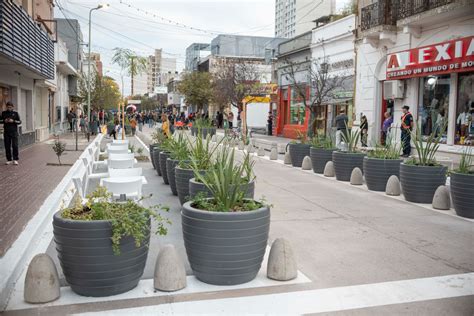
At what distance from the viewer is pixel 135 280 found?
4586mm

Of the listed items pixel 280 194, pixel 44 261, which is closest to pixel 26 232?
pixel 44 261

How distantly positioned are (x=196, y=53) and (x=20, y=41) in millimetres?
68370

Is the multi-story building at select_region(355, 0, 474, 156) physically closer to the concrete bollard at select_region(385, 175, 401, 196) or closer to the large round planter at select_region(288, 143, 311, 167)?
the large round planter at select_region(288, 143, 311, 167)

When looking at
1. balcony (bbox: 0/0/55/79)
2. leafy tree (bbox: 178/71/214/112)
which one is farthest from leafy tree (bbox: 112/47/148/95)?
balcony (bbox: 0/0/55/79)

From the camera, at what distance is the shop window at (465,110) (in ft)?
53.9

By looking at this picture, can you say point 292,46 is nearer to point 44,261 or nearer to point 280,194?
point 280,194

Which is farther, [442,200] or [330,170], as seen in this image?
[330,170]

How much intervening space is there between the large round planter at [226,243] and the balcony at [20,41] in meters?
10.9

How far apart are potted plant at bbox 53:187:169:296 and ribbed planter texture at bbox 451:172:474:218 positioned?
18.6ft

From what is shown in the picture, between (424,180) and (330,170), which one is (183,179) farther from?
(330,170)

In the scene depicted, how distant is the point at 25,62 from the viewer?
55.3 feet

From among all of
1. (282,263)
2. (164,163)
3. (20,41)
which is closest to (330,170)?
(164,163)

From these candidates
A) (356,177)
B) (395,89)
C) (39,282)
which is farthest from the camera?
(395,89)

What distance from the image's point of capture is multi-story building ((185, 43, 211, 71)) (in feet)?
255
